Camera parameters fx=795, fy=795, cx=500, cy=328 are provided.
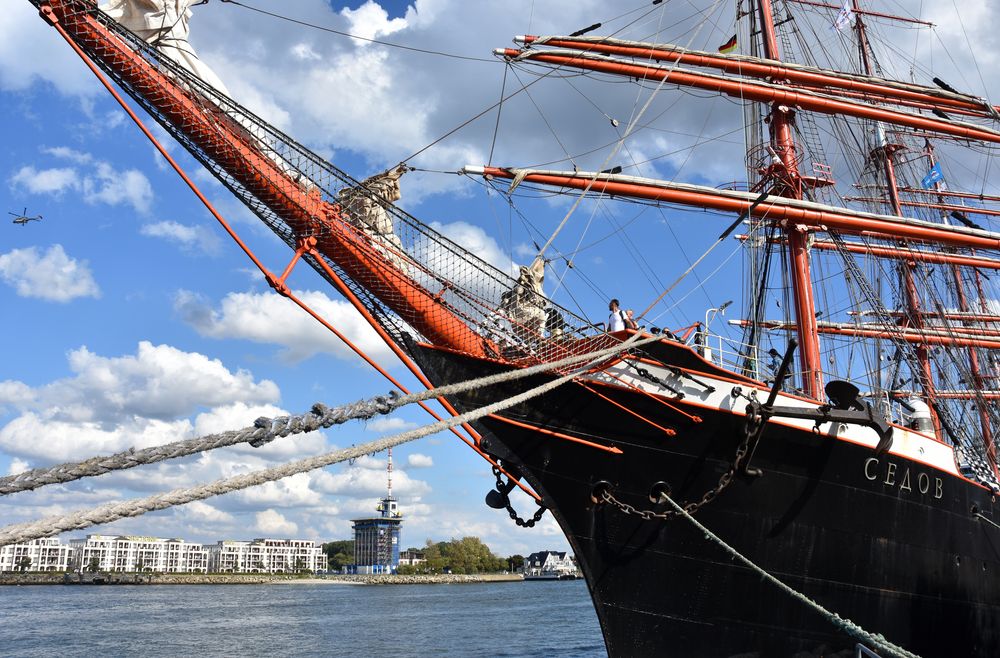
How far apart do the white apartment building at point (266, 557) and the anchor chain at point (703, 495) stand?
183833 mm

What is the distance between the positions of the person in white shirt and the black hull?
79 cm

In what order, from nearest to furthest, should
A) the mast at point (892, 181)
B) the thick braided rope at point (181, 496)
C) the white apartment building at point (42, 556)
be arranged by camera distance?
1. the thick braided rope at point (181, 496)
2. the mast at point (892, 181)
3. the white apartment building at point (42, 556)

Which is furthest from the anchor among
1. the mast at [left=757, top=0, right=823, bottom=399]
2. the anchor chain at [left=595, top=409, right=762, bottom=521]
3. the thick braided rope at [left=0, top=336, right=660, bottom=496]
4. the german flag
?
the german flag

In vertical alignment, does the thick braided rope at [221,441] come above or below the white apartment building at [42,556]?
above

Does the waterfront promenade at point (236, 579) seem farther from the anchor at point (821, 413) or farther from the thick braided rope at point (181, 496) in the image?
the thick braided rope at point (181, 496)

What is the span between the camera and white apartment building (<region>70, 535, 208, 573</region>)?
→ 164125 millimetres

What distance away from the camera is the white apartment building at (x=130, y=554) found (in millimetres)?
164125

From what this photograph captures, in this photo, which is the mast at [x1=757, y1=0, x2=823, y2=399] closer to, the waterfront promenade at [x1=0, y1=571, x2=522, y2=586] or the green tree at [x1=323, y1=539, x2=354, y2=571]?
the waterfront promenade at [x1=0, y1=571, x2=522, y2=586]

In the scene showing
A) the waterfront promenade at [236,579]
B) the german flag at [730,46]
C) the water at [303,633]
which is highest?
the german flag at [730,46]

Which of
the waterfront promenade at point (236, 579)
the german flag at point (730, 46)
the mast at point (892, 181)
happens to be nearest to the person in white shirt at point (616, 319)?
the german flag at point (730, 46)

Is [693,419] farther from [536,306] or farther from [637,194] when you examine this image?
[637,194]

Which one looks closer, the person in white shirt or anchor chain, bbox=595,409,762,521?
anchor chain, bbox=595,409,762,521

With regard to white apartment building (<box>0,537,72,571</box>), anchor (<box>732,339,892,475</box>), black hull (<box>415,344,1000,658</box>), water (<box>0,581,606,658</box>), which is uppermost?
anchor (<box>732,339,892,475</box>)

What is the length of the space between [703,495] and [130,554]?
181211 millimetres
